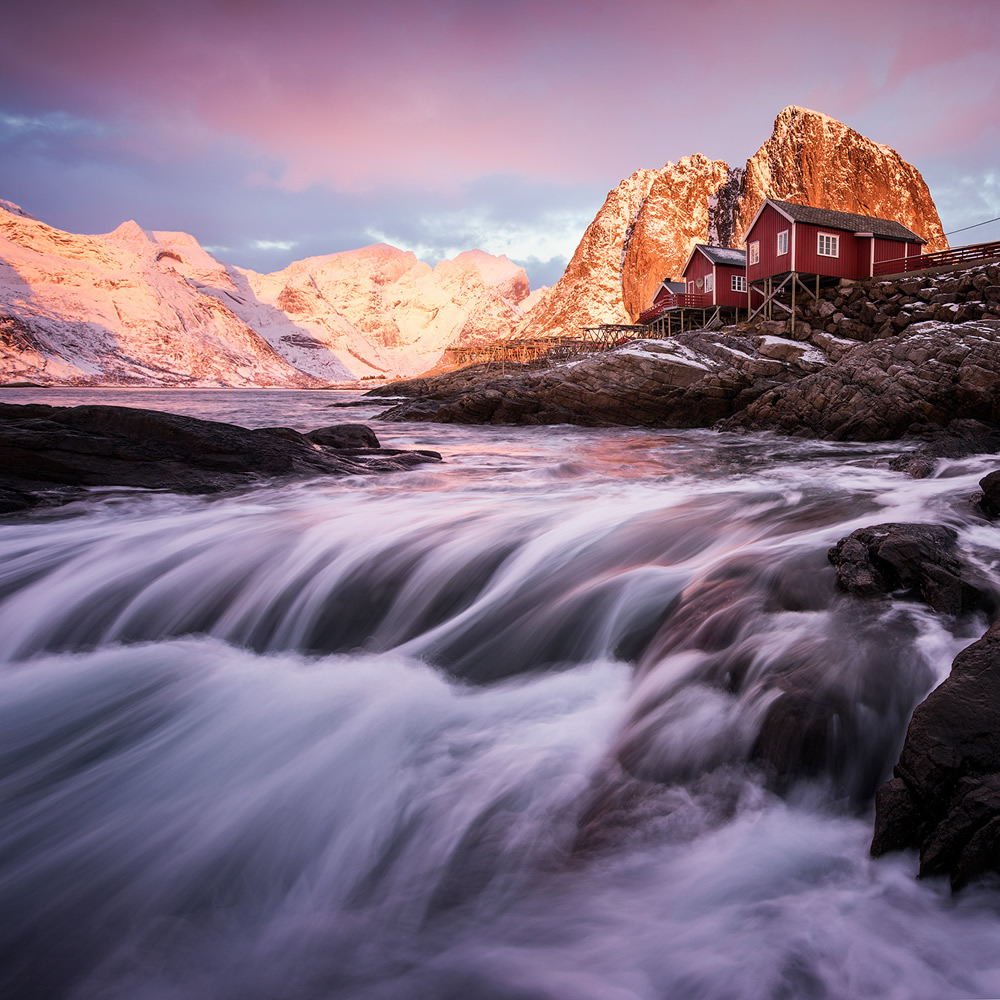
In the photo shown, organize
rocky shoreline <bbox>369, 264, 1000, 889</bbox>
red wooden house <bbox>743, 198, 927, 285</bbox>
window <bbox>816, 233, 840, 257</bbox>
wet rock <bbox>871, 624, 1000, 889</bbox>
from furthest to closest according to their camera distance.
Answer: window <bbox>816, 233, 840, 257</bbox> < red wooden house <bbox>743, 198, 927, 285</bbox> < rocky shoreline <bbox>369, 264, 1000, 889</bbox> < wet rock <bbox>871, 624, 1000, 889</bbox>

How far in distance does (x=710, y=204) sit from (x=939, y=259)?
5815 cm

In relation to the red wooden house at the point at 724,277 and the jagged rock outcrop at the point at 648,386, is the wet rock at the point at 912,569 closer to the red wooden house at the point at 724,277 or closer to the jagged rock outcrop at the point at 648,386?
the jagged rock outcrop at the point at 648,386

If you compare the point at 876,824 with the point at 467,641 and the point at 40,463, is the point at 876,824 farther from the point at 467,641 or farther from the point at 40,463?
the point at 40,463

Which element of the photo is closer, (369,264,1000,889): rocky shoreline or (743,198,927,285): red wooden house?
(369,264,1000,889): rocky shoreline

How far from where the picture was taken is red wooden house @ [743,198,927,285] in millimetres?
24281

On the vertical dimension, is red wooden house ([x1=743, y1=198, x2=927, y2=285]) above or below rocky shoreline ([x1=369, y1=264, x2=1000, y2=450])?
above

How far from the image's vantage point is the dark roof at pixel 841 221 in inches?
958

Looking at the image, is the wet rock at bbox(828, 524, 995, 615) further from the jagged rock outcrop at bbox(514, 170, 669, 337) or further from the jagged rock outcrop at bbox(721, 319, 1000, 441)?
the jagged rock outcrop at bbox(514, 170, 669, 337)

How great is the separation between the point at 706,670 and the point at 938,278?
25.7 m

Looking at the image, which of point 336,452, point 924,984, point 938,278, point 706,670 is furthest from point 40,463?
point 938,278

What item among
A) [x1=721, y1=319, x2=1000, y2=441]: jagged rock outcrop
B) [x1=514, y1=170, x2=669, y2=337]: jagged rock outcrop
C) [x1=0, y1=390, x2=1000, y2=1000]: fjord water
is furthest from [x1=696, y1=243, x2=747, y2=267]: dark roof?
[x1=514, y1=170, x2=669, y2=337]: jagged rock outcrop

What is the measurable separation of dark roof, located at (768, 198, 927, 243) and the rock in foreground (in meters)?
23.0

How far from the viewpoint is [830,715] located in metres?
2.54

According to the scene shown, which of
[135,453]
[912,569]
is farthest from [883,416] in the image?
[135,453]
